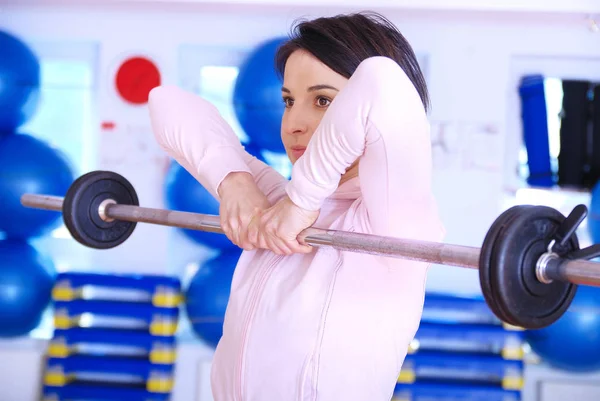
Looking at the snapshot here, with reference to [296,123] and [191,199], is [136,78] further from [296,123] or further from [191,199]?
[296,123]

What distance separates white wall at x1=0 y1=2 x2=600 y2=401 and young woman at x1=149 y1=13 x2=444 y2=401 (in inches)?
82.4

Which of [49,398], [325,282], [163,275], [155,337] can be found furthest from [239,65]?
[325,282]

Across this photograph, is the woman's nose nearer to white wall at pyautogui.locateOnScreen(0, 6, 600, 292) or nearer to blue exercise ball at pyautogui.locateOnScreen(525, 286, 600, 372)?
blue exercise ball at pyautogui.locateOnScreen(525, 286, 600, 372)

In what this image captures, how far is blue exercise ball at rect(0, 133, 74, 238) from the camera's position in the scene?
3.05 metres

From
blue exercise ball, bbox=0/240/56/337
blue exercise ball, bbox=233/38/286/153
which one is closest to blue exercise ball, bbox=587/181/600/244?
blue exercise ball, bbox=233/38/286/153

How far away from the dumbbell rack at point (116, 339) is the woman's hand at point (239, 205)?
198cm

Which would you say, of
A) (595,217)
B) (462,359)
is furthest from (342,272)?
(595,217)

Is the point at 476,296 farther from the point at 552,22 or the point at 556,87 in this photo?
the point at 552,22

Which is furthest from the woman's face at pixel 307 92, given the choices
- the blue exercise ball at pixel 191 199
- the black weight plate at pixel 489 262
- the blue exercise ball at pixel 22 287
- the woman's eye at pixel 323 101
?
the blue exercise ball at pixel 22 287

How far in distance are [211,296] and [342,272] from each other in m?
1.91

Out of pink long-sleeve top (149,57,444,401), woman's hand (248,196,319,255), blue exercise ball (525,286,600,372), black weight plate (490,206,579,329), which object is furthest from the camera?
blue exercise ball (525,286,600,372)

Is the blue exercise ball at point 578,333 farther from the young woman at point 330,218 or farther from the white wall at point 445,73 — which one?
the young woman at point 330,218

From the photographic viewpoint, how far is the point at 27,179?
3051 millimetres

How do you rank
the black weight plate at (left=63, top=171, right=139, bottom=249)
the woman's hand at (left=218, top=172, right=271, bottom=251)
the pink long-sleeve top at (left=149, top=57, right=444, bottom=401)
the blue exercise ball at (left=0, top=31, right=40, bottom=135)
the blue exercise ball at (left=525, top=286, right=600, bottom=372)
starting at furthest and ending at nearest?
the blue exercise ball at (left=0, top=31, right=40, bottom=135), the blue exercise ball at (left=525, top=286, right=600, bottom=372), the black weight plate at (left=63, top=171, right=139, bottom=249), the woman's hand at (left=218, top=172, right=271, bottom=251), the pink long-sleeve top at (left=149, top=57, right=444, bottom=401)
